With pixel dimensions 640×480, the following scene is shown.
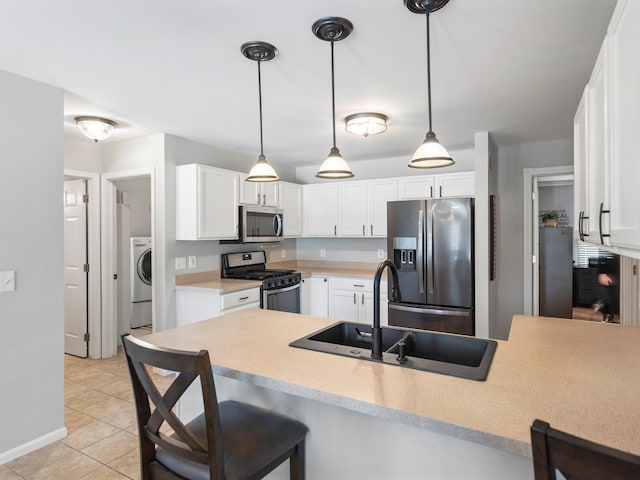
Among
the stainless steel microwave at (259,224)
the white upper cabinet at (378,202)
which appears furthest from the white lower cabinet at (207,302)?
the white upper cabinet at (378,202)

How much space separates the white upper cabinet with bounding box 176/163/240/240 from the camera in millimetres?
3600

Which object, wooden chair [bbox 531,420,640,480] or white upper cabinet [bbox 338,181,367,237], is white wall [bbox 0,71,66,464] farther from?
white upper cabinet [bbox 338,181,367,237]

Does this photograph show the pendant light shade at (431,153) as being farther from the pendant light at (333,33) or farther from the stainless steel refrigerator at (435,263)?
the stainless steel refrigerator at (435,263)

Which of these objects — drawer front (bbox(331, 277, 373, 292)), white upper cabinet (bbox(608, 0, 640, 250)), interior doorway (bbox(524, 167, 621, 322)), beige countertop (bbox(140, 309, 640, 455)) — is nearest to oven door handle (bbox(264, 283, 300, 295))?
drawer front (bbox(331, 277, 373, 292))

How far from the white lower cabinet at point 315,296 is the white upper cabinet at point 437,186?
4.61 ft

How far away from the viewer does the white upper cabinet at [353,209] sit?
476 cm

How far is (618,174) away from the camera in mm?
1182

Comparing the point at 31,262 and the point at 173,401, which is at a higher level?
the point at 31,262

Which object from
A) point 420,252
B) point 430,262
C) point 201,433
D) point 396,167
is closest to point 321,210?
point 396,167

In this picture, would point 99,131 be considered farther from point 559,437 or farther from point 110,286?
point 559,437

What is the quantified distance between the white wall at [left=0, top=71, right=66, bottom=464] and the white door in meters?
1.71

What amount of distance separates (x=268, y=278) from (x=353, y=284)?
3.45 ft

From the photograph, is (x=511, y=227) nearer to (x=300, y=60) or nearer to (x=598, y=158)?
(x=598, y=158)

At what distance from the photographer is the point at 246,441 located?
134 cm
